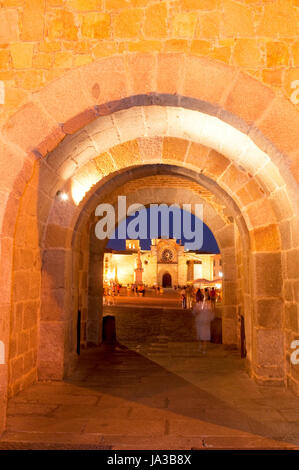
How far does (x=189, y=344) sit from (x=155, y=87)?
20.1 feet

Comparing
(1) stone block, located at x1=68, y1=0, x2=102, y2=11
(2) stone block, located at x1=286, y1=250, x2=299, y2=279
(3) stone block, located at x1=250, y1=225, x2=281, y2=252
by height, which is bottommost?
(2) stone block, located at x1=286, y1=250, x2=299, y2=279

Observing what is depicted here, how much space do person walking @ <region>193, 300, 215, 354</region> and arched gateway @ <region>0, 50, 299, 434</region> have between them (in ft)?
6.27

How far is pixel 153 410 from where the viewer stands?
3.55 metres

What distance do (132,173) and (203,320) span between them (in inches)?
259

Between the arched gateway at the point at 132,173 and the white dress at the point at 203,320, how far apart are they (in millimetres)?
2509

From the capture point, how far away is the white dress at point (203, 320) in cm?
879

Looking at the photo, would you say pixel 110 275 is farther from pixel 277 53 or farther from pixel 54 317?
pixel 277 53

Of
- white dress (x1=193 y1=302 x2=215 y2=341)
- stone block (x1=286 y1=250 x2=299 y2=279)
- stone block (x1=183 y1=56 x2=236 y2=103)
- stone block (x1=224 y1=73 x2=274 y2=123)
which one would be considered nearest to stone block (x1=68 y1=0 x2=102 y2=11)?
stone block (x1=183 y1=56 x2=236 y2=103)

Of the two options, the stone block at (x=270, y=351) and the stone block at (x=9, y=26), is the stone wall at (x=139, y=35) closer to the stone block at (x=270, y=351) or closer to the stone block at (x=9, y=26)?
the stone block at (x=9, y=26)

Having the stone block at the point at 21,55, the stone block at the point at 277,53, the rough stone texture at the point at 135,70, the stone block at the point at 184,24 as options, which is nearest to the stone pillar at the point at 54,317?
the rough stone texture at the point at 135,70

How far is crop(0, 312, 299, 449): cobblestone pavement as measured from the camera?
284cm

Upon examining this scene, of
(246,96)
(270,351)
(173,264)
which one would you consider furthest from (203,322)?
(173,264)

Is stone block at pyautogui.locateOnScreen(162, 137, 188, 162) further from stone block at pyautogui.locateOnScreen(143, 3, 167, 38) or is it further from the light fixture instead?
stone block at pyautogui.locateOnScreen(143, 3, 167, 38)
